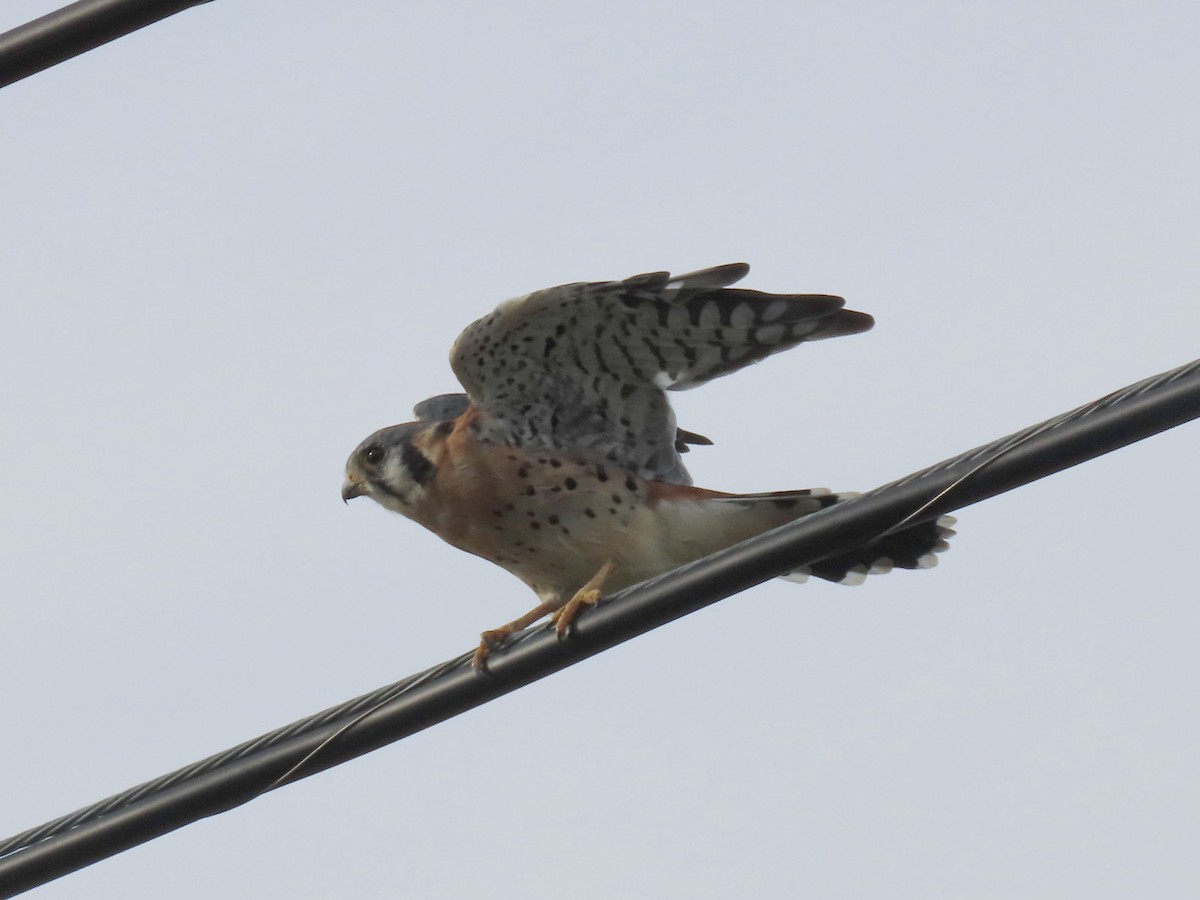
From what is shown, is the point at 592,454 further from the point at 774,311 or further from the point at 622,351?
the point at 774,311

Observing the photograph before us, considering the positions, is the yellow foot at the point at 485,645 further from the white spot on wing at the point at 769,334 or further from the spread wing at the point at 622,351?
the white spot on wing at the point at 769,334

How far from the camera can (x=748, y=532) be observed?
5.42 meters

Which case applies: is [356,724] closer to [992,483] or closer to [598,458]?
Answer: [992,483]

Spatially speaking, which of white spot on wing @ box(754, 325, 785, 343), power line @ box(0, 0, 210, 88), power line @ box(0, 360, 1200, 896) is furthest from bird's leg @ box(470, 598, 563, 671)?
power line @ box(0, 0, 210, 88)

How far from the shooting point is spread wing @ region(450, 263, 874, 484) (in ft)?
16.3

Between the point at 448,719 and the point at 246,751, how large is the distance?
404mm

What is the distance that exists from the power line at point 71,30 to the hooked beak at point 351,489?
2.85 metres

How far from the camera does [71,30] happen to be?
323 cm

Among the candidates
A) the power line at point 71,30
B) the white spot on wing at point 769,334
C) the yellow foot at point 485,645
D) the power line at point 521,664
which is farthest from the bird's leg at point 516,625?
the power line at point 71,30

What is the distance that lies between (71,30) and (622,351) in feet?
8.06

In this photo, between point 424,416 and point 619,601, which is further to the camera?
point 424,416

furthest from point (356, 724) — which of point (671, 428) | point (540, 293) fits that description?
point (671, 428)

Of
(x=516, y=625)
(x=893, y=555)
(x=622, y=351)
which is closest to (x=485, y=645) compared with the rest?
(x=516, y=625)

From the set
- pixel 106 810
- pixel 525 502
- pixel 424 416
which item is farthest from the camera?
pixel 424 416
